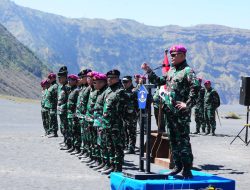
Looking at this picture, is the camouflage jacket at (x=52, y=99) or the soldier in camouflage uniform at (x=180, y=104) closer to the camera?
the soldier in camouflage uniform at (x=180, y=104)

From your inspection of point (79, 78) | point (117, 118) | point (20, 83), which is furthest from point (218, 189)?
point (20, 83)

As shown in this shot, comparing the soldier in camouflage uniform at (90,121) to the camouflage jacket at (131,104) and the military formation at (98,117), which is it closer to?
the military formation at (98,117)

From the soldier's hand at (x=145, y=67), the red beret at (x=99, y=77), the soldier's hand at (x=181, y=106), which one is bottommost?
the soldier's hand at (x=181, y=106)

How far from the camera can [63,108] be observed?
1566 centimetres

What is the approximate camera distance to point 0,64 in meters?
152

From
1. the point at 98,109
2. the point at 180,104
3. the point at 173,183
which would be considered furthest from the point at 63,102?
the point at 173,183

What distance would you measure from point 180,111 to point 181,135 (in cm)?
39

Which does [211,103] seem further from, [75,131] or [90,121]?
[90,121]

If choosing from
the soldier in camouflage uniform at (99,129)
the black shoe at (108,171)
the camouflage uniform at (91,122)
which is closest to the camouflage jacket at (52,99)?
the camouflage uniform at (91,122)

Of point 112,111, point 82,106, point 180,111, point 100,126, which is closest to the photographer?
point 180,111

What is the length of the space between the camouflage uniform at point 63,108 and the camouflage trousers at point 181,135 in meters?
7.32

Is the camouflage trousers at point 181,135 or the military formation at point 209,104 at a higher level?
the camouflage trousers at point 181,135

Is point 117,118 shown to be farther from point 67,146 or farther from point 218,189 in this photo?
point 67,146

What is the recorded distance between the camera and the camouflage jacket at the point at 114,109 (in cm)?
1070
